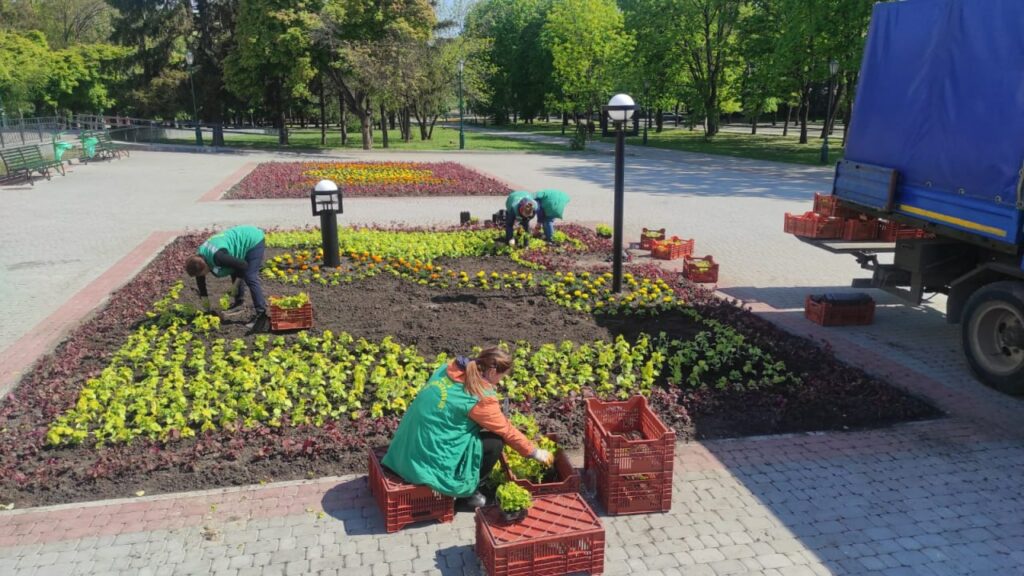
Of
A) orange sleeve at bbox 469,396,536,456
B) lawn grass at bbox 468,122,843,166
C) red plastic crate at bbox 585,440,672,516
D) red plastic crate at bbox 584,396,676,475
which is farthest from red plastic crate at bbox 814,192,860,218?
lawn grass at bbox 468,122,843,166

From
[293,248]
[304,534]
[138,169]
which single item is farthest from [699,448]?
A: [138,169]

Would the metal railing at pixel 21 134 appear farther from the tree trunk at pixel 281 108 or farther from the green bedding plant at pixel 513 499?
the green bedding plant at pixel 513 499

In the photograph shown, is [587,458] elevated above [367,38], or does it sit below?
below

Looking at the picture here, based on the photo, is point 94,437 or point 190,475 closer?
point 190,475

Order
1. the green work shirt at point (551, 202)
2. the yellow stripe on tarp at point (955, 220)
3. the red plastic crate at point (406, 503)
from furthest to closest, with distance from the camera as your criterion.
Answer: the green work shirt at point (551, 202) < the yellow stripe on tarp at point (955, 220) < the red plastic crate at point (406, 503)

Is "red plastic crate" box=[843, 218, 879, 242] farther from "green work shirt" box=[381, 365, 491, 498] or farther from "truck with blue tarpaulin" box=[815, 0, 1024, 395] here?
"green work shirt" box=[381, 365, 491, 498]

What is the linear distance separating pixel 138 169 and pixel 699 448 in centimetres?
2817

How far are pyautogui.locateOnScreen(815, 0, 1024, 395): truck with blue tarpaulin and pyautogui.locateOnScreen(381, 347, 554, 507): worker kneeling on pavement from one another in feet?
16.6

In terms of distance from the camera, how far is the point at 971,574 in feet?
14.1

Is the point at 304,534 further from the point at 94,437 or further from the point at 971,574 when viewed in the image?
the point at 971,574

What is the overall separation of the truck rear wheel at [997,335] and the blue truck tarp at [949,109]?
674mm

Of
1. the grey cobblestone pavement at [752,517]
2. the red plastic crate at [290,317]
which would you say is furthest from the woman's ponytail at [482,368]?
the red plastic crate at [290,317]

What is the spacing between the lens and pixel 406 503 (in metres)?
4.67

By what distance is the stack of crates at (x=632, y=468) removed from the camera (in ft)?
15.7
